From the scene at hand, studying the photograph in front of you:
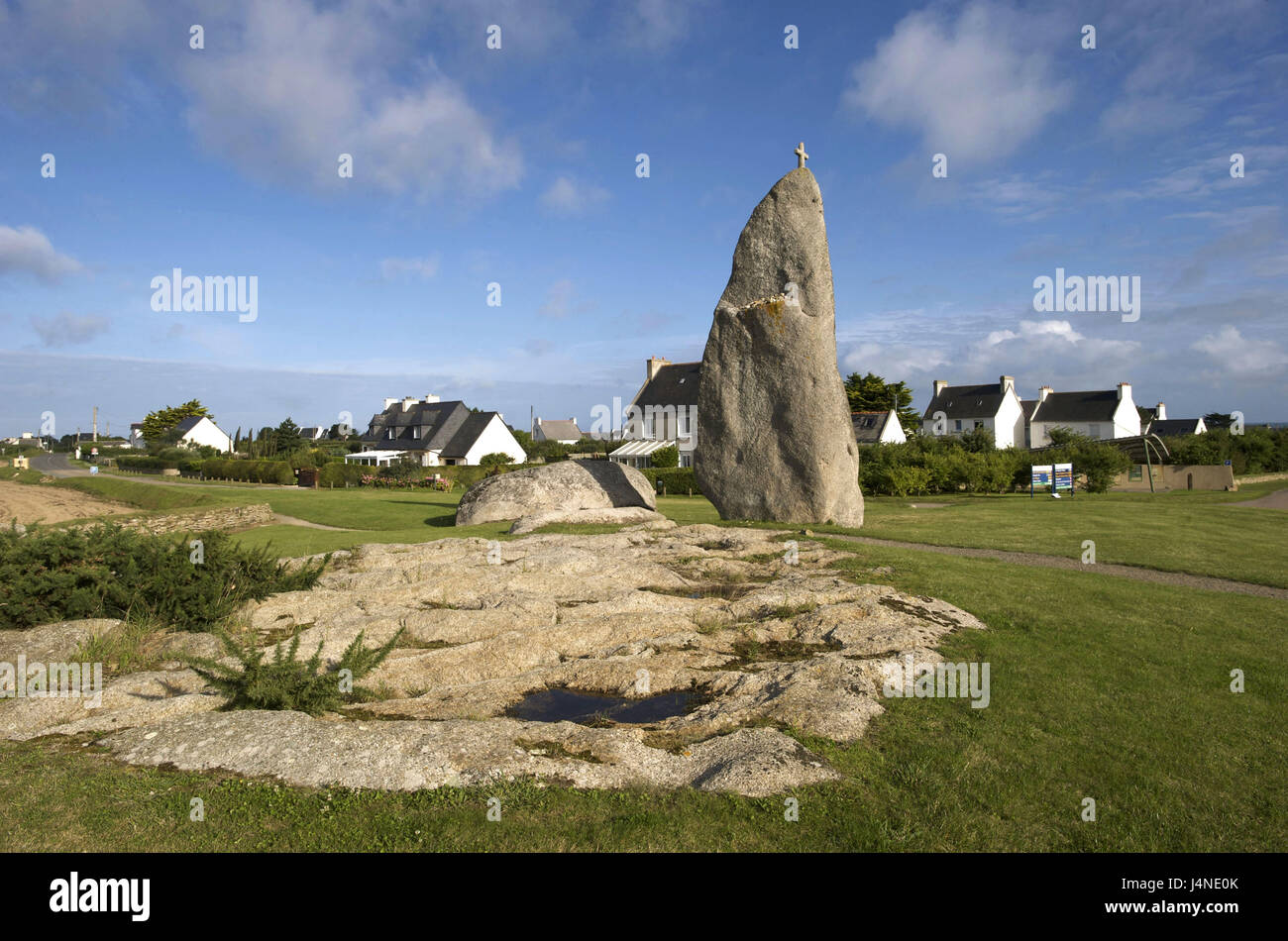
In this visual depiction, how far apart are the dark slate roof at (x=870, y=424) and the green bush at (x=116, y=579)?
52.4m

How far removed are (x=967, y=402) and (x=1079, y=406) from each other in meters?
10.0

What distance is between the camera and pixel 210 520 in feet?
80.6

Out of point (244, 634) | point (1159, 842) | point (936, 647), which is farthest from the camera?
point (244, 634)

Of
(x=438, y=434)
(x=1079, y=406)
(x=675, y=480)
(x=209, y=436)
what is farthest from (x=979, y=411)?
(x=209, y=436)

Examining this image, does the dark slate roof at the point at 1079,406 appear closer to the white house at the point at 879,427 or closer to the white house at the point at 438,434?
the white house at the point at 879,427

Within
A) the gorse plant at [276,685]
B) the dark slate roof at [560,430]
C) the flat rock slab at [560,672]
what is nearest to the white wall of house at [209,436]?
the dark slate roof at [560,430]

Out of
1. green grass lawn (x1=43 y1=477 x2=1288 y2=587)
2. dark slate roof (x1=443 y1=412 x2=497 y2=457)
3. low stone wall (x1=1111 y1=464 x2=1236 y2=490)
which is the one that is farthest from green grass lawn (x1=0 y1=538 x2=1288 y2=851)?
dark slate roof (x1=443 y1=412 x2=497 y2=457)

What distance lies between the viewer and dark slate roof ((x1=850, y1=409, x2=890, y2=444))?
59284 mm

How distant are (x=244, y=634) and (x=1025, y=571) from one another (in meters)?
11.9

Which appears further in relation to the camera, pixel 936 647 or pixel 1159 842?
pixel 936 647
